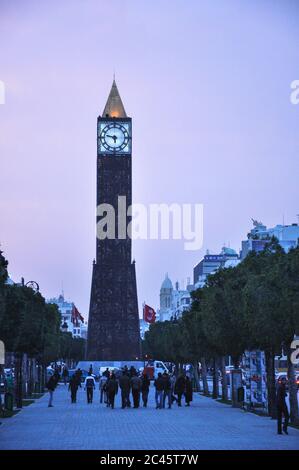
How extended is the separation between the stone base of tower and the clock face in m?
15.4

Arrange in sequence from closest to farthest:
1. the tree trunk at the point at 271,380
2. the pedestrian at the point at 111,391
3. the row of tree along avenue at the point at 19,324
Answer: the tree trunk at the point at 271,380, the row of tree along avenue at the point at 19,324, the pedestrian at the point at 111,391

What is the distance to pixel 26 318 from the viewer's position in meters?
59.1

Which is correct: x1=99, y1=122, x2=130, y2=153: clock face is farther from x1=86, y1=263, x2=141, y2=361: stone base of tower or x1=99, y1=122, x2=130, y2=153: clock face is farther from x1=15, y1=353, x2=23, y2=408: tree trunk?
x1=15, y1=353, x2=23, y2=408: tree trunk

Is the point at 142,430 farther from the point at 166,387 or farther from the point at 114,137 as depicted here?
the point at 114,137

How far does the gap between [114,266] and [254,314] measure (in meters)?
86.5

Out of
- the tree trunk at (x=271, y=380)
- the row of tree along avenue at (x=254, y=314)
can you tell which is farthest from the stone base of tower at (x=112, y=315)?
the tree trunk at (x=271, y=380)

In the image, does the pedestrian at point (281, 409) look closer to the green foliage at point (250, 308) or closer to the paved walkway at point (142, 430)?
the paved walkway at point (142, 430)

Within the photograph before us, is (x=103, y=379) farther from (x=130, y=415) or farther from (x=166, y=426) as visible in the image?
(x=166, y=426)

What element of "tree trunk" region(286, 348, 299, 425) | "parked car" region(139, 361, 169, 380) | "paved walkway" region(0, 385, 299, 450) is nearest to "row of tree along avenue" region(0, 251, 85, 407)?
"paved walkway" region(0, 385, 299, 450)

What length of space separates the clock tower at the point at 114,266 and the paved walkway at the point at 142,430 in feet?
258

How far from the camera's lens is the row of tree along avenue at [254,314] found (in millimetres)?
37531

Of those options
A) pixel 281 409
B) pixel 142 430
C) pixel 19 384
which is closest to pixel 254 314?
pixel 281 409

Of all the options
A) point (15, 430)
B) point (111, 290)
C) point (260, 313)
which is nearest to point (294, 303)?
point (260, 313)
